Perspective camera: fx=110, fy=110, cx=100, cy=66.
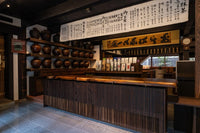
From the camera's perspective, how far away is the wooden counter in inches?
66.0

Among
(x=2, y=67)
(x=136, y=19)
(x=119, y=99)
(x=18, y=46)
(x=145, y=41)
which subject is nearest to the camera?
(x=119, y=99)

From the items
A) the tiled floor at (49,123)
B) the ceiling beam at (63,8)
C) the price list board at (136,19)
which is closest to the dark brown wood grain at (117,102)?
the tiled floor at (49,123)

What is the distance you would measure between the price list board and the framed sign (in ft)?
6.36

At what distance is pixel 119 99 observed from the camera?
6.59 ft

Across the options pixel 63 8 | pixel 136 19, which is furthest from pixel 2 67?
pixel 136 19

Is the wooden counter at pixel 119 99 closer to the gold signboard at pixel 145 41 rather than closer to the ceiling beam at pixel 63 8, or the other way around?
the ceiling beam at pixel 63 8

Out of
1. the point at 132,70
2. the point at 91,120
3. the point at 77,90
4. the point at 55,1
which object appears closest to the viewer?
the point at 91,120

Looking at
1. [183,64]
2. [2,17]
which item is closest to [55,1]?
[2,17]

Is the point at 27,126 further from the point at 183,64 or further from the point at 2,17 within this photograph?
the point at 2,17

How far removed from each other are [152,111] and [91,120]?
127 centimetres

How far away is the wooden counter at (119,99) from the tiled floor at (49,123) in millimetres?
127

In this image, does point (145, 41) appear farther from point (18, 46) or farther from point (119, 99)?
point (18, 46)

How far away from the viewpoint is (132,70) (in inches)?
127

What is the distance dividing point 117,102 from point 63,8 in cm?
259
